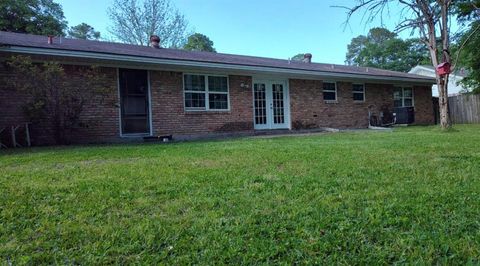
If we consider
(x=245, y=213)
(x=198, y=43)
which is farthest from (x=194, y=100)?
(x=198, y=43)

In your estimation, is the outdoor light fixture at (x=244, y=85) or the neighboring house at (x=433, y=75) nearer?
→ the outdoor light fixture at (x=244, y=85)

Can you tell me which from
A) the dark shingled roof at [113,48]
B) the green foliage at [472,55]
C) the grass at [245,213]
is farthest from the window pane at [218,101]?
the green foliage at [472,55]

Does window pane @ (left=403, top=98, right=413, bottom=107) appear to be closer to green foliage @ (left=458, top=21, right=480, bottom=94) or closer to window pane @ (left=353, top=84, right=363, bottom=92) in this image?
window pane @ (left=353, top=84, right=363, bottom=92)

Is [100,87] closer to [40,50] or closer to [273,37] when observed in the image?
[40,50]

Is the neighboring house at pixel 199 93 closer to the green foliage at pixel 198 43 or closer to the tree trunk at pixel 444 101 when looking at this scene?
the tree trunk at pixel 444 101

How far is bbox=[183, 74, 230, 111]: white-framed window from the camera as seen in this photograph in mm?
11656

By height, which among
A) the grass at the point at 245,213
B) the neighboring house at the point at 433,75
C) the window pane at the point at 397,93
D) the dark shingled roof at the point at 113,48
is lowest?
the grass at the point at 245,213

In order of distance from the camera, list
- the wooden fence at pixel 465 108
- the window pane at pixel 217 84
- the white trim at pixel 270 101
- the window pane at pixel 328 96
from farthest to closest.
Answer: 1. the wooden fence at pixel 465 108
2. the window pane at pixel 328 96
3. the white trim at pixel 270 101
4. the window pane at pixel 217 84

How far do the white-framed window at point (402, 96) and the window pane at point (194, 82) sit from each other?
33.3 ft

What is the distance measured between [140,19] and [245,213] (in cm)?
2588

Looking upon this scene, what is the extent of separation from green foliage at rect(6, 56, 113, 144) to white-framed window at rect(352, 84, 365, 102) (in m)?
10.6

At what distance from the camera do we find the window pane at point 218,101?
39.7 ft

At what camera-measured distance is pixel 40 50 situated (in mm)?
8625

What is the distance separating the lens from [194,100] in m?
11.8
